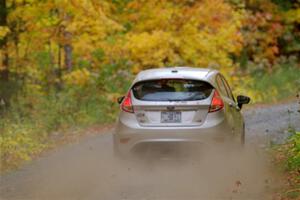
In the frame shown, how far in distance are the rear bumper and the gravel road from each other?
0.22 meters

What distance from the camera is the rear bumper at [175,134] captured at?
1005 cm

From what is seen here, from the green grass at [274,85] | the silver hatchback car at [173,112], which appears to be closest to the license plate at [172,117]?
the silver hatchback car at [173,112]

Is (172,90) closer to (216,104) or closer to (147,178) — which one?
(216,104)

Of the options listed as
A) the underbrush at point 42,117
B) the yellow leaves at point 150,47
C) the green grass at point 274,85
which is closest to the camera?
the underbrush at point 42,117

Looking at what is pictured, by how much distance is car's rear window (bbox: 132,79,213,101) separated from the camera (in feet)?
33.7

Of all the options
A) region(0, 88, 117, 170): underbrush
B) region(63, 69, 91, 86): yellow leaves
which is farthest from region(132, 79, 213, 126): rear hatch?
region(63, 69, 91, 86): yellow leaves

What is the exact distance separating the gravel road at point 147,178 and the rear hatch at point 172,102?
0.60m

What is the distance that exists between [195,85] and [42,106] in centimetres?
867

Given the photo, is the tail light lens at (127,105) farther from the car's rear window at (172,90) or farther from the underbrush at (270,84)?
the underbrush at (270,84)

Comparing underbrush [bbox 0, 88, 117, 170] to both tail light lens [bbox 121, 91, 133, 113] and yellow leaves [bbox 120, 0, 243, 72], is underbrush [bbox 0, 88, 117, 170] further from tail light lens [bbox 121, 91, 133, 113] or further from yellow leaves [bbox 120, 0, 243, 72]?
tail light lens [bbox 121, 91, 133, 113]

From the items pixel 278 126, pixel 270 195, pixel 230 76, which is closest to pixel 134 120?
pixel 270 195

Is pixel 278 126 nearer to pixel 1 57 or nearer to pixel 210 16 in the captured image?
Result: pixel 210 16

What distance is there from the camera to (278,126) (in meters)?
15.8

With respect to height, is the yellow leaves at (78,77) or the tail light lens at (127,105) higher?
the tail light lens at (127,105)
